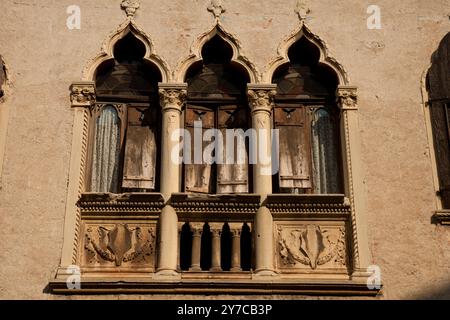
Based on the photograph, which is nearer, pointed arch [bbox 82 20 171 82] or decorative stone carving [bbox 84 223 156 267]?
decorative stone carving [bbox 84 223 156 267]

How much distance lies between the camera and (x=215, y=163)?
1066 centimetres

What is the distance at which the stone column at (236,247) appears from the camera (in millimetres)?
9867

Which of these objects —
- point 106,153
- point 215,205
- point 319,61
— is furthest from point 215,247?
point 319,61

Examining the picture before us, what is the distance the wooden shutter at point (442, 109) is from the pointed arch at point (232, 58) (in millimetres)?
2403

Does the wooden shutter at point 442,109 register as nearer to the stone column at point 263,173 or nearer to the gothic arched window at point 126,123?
the stone column at point 263,173

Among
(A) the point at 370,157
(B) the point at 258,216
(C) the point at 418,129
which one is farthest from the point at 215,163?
(C) the point at 418,129

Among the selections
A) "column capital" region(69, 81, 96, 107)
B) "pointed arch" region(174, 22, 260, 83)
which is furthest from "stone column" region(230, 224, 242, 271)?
"column capital" region(69, 81, 96, 107)

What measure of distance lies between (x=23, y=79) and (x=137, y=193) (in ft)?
7.65

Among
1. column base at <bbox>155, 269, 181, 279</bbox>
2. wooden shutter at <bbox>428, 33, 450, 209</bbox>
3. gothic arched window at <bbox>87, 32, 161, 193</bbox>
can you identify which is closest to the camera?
column base at <bbox>155, 269, 181, 279</bbox>

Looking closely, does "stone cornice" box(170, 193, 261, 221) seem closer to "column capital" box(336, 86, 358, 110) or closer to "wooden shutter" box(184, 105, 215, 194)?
"wooden shutter" box(184, 105, 215, 194)

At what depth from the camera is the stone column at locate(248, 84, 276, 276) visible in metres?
9.84

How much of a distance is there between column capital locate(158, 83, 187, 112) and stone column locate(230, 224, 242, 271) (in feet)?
5.98
